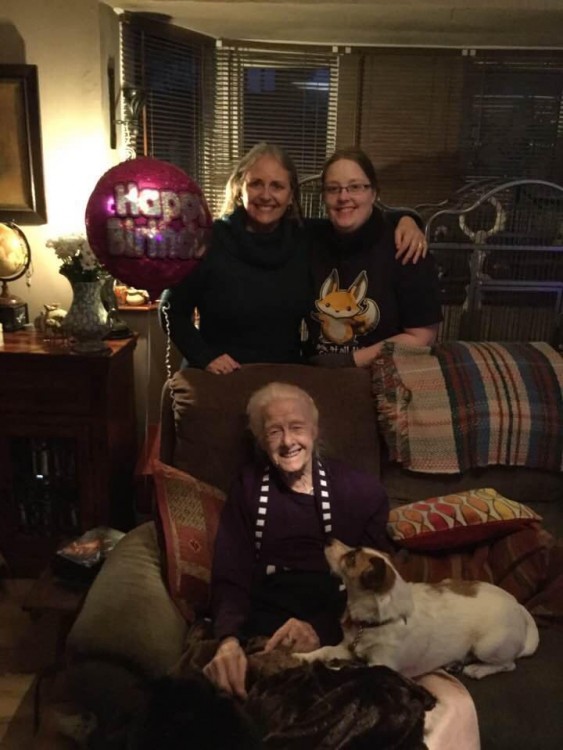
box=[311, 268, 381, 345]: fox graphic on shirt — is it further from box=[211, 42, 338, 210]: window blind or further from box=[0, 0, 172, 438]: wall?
box=[211, 42, 338, 210]: window blind

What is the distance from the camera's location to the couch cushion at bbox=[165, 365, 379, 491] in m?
1.80

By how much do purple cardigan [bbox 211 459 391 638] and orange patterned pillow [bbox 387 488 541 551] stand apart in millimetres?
123

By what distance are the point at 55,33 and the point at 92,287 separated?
101 centimetres

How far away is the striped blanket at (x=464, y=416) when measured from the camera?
1860 millimetres

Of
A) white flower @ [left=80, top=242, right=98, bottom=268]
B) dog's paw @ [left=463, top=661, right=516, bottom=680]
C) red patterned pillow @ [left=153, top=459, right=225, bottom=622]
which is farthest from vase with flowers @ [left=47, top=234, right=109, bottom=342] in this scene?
dog's paw @ [left=463, top=661, right=516, bottom=680]

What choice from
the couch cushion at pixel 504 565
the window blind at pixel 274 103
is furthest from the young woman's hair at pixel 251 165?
the window blind at pixel 274 103

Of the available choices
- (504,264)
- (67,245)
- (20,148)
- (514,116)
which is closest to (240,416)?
(67,245)

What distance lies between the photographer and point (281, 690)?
1210 mm

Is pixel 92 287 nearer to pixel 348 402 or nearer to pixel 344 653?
pixel 348 402

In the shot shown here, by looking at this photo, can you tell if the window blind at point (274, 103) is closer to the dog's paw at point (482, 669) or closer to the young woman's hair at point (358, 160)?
the young woman's hair at point (358, 160)

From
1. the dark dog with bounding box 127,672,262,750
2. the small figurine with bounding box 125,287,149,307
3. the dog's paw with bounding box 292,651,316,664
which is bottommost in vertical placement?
the dog's paw with bounding box 292,651,316,664

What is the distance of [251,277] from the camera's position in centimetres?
194

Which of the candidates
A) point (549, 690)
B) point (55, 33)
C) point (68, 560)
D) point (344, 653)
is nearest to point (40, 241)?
point (55, 33)

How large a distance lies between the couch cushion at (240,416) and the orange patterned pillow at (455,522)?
224 mm
